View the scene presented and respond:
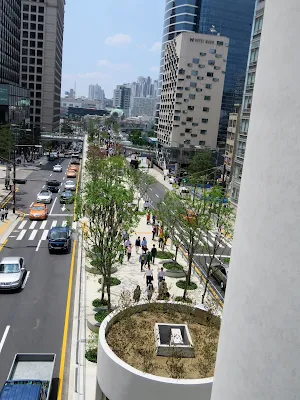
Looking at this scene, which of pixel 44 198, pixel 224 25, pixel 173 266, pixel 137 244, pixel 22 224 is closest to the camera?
pixel 173 266

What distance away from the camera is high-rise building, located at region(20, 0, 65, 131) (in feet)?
397

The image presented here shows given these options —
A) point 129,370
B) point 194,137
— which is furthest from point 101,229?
point 194,137

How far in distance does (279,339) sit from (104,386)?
629cm

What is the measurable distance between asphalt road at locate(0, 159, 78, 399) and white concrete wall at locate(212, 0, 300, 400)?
1001cm

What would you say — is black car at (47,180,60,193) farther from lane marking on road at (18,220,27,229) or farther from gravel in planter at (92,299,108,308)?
gravel in planter at (92,299,108,308)

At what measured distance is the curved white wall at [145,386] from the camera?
9.15 metres

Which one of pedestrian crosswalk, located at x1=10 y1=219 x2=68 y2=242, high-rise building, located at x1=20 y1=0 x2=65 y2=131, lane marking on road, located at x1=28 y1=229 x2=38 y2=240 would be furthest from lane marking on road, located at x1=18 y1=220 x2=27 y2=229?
high-rise building, located at x1=20 y1=0 x2=65 y2=131

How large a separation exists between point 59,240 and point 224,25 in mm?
116717

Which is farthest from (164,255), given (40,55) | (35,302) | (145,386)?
(40,55)

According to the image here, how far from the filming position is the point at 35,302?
20500 millimetres

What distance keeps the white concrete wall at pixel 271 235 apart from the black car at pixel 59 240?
23.1 m

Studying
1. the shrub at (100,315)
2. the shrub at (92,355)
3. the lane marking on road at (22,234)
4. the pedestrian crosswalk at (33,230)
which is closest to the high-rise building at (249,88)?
the pedestrian crosswalk at (33,230)

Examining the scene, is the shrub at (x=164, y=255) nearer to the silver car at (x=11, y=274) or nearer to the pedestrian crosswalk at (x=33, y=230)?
the pedestrian crosswalk at (x=33, y=230)

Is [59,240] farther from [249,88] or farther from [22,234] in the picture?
[249,88]
